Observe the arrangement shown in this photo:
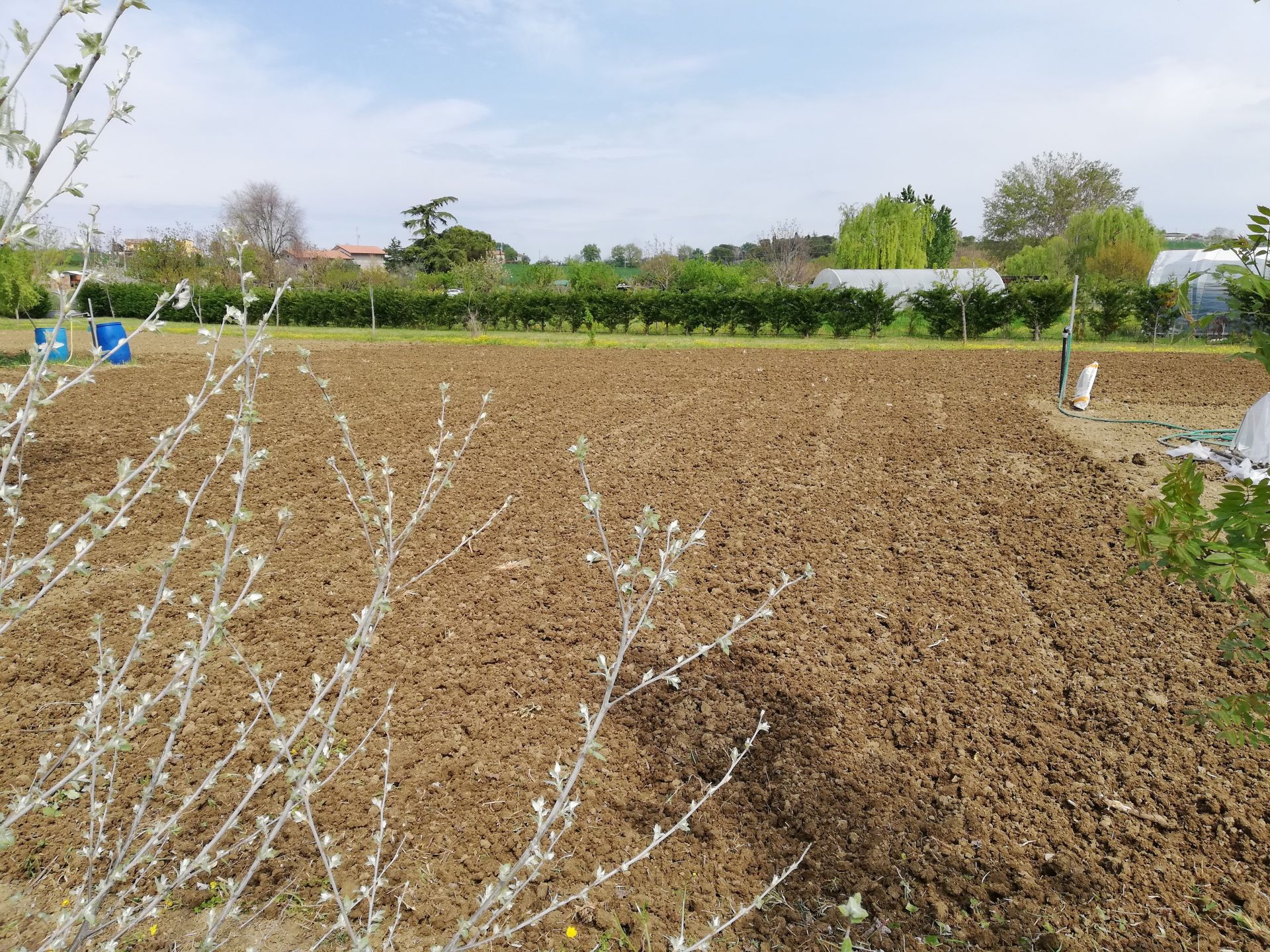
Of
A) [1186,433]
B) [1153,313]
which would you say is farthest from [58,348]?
[1153,313]

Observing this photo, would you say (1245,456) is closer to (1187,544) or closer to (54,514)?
(1187,544)

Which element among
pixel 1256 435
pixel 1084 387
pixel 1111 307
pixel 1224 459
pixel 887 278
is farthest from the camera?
pixel 887 278

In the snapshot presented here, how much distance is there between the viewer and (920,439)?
770cm

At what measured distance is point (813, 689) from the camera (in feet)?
11.8

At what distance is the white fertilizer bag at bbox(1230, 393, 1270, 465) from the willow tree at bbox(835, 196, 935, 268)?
105 ft

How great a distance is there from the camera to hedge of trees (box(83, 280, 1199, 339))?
20.2 meters

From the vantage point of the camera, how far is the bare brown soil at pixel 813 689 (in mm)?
2529

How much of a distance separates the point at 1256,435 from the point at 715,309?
1824 centimetres

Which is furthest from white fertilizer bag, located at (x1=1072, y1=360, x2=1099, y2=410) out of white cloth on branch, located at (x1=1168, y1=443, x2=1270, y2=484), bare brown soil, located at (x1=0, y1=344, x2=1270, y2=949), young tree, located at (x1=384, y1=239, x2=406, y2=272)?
young tree, located at (x1=384, y1=239, x2=406, y2=272)

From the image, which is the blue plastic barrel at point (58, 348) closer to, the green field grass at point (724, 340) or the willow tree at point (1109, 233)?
the green field grass at point (724, 340)

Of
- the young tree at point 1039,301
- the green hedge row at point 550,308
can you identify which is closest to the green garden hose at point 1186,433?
the young tree at point 1039,301

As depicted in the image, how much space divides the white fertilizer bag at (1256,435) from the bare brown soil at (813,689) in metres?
0.63

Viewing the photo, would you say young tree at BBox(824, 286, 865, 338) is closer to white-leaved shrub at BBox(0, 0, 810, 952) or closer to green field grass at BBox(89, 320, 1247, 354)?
green field grass at BBox(89, 320, 1247, 354)

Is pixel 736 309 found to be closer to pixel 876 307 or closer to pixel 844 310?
pixel 844 310
